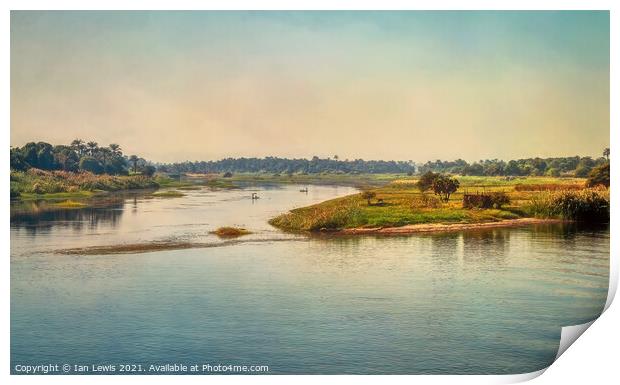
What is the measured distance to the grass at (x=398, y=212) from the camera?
9867 millimetres

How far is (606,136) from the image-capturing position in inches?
348

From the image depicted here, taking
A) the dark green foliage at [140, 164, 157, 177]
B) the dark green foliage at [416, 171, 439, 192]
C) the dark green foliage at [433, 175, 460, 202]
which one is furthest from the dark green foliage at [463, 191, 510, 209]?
the dark green foliage at [140, 164, 157, 177]

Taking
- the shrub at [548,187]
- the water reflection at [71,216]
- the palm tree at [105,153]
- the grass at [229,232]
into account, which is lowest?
the grass at [229,232]

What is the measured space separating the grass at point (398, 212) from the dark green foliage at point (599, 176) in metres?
0.80

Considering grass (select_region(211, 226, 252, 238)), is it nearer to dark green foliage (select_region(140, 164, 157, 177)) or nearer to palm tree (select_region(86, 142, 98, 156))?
dark green foliage (select_region(140, 164, 157, 177))

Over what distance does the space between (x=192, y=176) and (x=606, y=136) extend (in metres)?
5.22

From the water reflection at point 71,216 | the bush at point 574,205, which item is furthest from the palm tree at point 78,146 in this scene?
the bush at point 574,205

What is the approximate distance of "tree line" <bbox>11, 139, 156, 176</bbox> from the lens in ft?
29.3

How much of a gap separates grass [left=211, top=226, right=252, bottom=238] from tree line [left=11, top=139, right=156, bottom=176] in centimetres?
120

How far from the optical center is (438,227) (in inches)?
390

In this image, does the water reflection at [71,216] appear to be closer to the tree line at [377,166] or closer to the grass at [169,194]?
the grass at [169,194]

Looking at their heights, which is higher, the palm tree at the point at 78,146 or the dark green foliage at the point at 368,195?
the palm tree at the point at 78,146

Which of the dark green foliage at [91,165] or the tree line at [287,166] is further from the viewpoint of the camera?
the tree line at [287,166]
